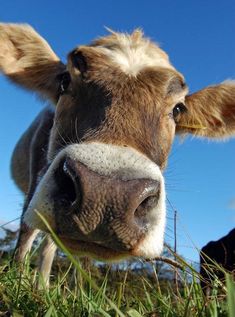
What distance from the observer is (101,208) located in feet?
9.16

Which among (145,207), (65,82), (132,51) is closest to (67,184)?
(145,207)

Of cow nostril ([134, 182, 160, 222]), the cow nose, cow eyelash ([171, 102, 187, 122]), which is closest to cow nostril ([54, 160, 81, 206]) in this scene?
the cow nose

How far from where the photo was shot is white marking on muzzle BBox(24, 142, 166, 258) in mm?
2955

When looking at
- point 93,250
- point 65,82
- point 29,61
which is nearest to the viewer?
point 93,250

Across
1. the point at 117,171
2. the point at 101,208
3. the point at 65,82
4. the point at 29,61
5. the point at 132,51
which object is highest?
the point at 132,51

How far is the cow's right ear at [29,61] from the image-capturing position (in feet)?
20.6

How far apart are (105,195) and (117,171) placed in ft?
0.67

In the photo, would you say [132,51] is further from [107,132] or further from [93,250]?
[93,250]

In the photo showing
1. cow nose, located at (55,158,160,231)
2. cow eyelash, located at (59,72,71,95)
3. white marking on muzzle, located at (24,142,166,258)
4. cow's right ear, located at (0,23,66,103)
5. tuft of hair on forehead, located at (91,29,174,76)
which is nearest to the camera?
cow nose, located at (55,158,160,231)

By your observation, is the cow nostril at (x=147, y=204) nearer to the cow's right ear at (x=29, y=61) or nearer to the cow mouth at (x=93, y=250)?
the cow mouth at (x=93, y=250)

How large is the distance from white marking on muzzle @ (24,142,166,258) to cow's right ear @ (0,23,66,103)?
125 inches

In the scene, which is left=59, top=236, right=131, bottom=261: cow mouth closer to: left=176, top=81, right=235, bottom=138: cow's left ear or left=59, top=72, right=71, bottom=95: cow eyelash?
left=59, top=72, right=71, bottom=95: cow eyelash

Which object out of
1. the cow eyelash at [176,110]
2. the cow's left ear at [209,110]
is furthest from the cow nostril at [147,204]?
the cow's left ear at [209,110]

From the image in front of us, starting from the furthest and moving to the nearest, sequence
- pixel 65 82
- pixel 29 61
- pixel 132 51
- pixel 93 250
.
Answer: pixel 29 61
pixel 132 51
pixel 65 82
pixel 93 250
